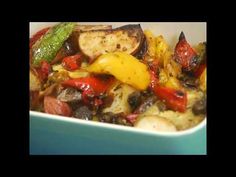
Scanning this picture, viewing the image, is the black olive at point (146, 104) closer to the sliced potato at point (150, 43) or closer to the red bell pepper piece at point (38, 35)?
the sliced potato at point (150, 43)

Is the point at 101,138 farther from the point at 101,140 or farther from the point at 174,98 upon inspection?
the point at 174,98

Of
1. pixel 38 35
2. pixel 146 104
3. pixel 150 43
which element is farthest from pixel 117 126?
pixel 38 35

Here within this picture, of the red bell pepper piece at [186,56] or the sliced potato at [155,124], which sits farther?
the red bell pepper piece at [186,56]

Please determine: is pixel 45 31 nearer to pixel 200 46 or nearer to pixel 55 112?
pixel 55 112

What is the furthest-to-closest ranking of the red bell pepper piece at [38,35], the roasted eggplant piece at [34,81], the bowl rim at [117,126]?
the red bell pepper piece at [38,35]
the roasted eggplant piece at [34,81]
the bowl rim at [117,126]

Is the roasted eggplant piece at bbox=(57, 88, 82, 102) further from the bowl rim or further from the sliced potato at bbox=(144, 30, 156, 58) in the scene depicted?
the sliced potato at bbox=(144, 30, 156, 58)

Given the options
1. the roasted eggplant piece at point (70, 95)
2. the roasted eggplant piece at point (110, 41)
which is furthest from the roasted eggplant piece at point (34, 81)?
the roasted eggplant piece at point (110, 41)

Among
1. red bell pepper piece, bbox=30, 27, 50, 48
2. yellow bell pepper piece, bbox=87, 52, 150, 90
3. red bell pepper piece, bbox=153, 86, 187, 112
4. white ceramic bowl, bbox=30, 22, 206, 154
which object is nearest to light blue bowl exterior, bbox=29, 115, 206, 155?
white ceramic bowl, bbox=30, 22, 206, 154
